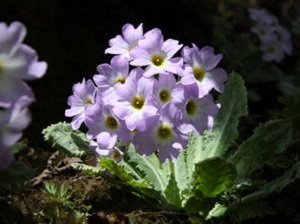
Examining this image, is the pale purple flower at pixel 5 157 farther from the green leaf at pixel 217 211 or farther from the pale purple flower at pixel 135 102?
the green leaf at pixel 217 211

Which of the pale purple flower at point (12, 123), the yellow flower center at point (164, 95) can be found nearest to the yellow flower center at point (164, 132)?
the yellow flower center at point (164, 95)

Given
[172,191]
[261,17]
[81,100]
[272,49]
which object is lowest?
[172,191]

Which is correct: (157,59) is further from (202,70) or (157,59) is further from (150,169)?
(150,169)

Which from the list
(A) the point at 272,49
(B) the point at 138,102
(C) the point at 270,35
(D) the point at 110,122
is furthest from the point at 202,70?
(C) the point at 270,35

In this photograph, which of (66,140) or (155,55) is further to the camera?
(66,140)

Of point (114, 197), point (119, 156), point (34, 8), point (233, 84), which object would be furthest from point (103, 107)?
point (34, 8)

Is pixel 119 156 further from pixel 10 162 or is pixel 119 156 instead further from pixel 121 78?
pixel 10 162

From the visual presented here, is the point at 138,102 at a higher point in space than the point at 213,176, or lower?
higher
